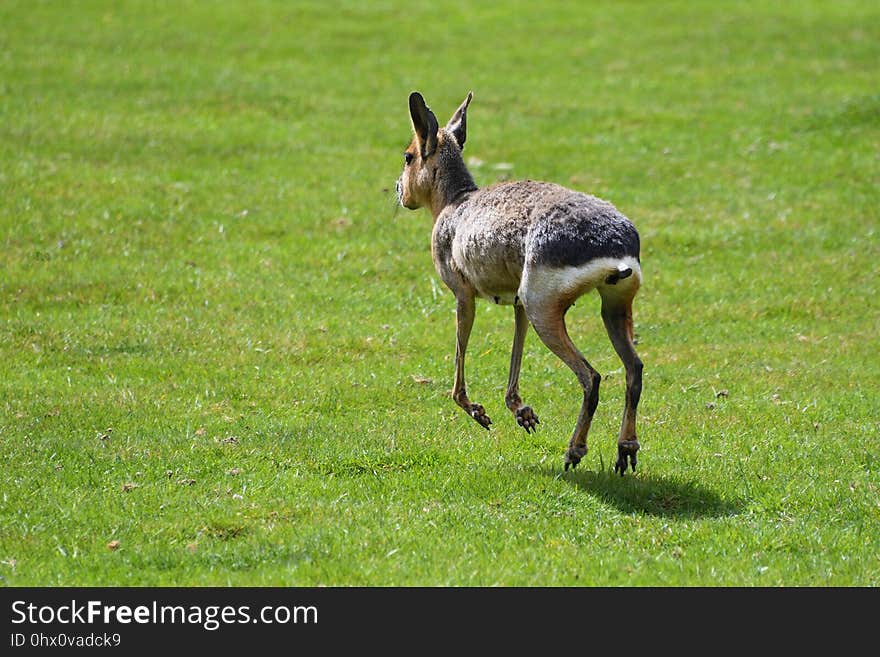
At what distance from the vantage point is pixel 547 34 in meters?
28.3

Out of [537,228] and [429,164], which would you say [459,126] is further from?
[537,228]

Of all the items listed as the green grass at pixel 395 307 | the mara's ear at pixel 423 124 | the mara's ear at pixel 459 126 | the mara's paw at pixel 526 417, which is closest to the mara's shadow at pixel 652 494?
the green grass at pixel 395 307

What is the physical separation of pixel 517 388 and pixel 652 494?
1356mm

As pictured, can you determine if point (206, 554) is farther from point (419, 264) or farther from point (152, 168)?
point (152, 168)

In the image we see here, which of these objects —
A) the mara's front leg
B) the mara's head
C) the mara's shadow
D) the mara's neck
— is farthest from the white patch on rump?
the mara's head

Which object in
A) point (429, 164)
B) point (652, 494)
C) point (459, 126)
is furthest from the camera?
point (459, 126)

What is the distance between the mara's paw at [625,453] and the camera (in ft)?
29.3

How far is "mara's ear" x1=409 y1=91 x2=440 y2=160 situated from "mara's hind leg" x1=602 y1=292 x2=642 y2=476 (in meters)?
2.39

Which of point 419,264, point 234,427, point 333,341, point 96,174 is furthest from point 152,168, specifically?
point 234,427

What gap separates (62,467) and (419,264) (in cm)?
724

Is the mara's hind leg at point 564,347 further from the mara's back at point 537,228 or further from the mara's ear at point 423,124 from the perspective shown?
the mara's ear at point 423,124

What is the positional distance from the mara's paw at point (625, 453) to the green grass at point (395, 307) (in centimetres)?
20

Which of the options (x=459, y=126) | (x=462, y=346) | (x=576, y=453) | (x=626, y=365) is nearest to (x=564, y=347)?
(x=626, y=365)

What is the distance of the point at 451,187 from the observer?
35.0 ft
